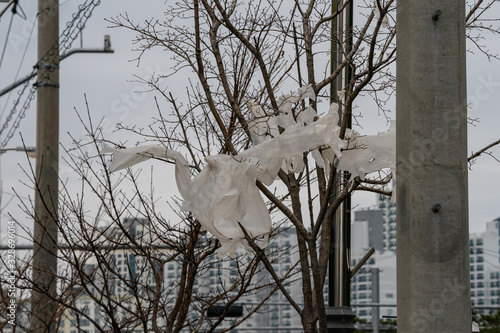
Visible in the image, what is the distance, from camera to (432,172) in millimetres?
3645

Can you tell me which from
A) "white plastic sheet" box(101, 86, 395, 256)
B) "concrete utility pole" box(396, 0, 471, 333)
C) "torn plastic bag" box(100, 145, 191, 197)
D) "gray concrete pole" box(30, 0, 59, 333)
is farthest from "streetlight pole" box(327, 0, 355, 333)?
"concrete utility pole" box(396, 0, 471, 333)

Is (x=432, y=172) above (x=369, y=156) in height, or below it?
below

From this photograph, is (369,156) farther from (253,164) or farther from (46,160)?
(46,160)

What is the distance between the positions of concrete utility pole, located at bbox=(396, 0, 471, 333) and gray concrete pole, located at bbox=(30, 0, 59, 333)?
16.8 ft

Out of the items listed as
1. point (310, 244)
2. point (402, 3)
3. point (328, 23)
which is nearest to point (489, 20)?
point (328, 23)

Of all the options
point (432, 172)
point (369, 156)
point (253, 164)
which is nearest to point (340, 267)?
point (369, 156)

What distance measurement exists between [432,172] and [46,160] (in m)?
5.99

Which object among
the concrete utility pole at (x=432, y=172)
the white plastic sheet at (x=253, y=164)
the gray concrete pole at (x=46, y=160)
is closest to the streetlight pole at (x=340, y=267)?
the white plastic sheet at (x=253, y=164)

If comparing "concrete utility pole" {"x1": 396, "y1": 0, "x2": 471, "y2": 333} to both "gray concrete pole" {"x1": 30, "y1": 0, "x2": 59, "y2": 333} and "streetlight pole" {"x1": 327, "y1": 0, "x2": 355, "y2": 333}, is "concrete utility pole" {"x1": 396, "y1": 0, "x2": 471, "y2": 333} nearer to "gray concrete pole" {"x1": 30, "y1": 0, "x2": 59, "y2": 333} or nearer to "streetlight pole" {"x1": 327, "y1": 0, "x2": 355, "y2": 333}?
"streetlight pole" {"x1": 327, "y1": 0, "x2": 355, "y2": 333}

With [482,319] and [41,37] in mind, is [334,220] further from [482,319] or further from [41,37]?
[482,319]

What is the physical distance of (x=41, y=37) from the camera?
9.75 meters

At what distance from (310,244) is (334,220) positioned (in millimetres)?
1251

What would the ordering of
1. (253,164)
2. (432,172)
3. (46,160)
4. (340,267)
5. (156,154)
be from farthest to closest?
(46,160), (340,267), (156,154), (253,164), (432,172)

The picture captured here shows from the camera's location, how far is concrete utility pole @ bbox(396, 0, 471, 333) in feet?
11.8
